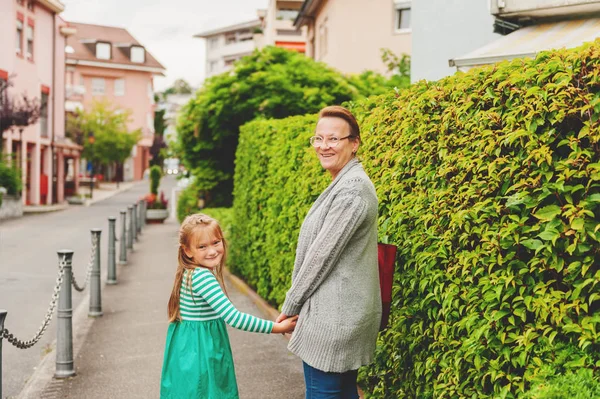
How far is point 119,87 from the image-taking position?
262ft

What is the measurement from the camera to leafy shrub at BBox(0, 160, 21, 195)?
102 feet

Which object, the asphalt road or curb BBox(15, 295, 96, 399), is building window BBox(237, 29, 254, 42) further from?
curb BBox(15, 295, 96, 399)

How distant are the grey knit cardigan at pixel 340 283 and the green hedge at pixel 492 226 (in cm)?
51

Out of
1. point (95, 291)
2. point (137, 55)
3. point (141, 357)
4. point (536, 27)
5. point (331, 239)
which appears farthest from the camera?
point (137, 55)

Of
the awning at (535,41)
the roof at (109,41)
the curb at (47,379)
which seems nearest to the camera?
the curb at (47,379)

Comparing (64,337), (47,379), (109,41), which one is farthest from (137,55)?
(47,379)

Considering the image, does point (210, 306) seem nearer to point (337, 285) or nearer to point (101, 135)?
point (337, 285)

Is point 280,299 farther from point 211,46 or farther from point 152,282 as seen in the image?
point 211,46

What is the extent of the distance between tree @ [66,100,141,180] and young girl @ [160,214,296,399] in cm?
5676

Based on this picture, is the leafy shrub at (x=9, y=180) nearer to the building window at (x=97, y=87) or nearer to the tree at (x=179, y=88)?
the building window at (x=97, y=87)

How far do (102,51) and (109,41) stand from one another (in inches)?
50.0

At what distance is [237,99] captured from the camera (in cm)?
1755

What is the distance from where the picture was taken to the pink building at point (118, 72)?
76.8 m

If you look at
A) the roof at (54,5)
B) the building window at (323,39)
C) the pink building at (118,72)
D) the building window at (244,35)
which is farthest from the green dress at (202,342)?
the building window at (244,35)
